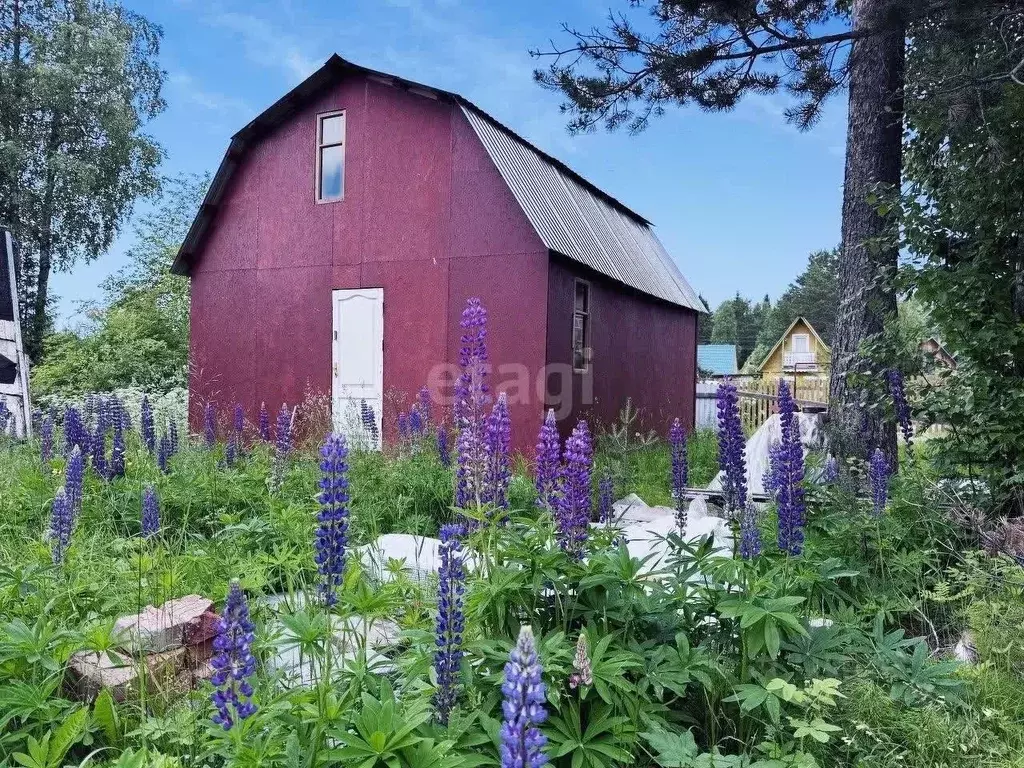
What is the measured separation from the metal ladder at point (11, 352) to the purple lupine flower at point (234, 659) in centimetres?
1058

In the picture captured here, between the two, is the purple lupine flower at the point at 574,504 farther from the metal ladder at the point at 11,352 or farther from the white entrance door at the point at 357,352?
the metal ladder at the point at 11,352

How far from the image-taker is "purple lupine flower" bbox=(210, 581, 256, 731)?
69.5 inches

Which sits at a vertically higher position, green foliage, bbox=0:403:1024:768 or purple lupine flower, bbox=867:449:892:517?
purple lupine flower, bbox=867:449:892:517

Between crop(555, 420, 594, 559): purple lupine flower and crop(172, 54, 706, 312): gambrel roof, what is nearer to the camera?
crop(555, 420, 594, 559): purple lupine flower

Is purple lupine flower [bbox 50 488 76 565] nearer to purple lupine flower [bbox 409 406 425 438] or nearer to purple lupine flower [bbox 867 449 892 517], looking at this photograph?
purple lupine flower [bbox 867 449 892 517]

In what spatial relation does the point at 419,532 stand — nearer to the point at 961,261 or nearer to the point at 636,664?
the point at 636,664

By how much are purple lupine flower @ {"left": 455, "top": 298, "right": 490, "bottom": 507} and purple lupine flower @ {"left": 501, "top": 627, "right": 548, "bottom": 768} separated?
1.46 meters

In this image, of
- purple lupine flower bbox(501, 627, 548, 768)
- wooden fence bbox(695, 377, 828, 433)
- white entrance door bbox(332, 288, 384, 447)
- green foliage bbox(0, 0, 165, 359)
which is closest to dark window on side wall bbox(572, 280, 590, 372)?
white entrance door bbox(332, 288, 384, 447)

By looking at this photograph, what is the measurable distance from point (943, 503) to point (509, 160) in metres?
7.70

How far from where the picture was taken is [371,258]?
35.8 ft

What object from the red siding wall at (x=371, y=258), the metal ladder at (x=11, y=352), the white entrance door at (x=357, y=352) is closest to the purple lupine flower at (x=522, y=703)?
the red siding wall at (x=371, y=258)

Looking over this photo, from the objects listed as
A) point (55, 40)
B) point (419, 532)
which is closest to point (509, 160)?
point (419, 532)

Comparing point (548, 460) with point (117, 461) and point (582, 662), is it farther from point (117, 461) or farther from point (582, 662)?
point (117, 461)

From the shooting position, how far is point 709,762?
76.6 inches
